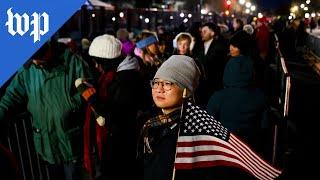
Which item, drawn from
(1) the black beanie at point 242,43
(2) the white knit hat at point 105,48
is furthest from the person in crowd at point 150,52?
(2) the white knit hat at point 105,48

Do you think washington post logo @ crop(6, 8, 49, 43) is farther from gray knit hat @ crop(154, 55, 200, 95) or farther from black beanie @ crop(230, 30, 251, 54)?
black beanie @ crop(230, 30, 251, 54)

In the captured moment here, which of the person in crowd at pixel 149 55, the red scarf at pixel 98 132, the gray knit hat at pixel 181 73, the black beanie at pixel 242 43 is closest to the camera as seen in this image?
the gray knit hat at pixel 181 73

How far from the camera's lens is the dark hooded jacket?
5.38 metres

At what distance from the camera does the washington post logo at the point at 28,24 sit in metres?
2.12

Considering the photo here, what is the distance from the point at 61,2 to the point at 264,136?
14.4 ft

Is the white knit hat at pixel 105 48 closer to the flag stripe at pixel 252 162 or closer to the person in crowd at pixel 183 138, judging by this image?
the person in crowd at pixel 183 138

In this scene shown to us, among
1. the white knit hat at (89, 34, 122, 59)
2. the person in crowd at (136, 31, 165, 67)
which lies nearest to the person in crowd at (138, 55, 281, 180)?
the white knit hat at (89, 34, 122, 59)

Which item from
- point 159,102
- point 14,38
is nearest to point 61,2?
point 14,38

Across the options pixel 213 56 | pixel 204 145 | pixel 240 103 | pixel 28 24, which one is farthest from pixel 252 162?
pixel 213 56

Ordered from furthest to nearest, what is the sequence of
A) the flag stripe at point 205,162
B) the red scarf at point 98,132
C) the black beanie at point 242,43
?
1. the black beanie at point 242,43
2. the red scarf at point 98,132
3. the flag stripe at point 205,162

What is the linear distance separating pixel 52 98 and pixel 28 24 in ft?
9.43

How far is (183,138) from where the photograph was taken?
2799 mm

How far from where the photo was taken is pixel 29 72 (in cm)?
496

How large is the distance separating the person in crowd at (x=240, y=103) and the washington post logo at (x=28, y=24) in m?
3.43
